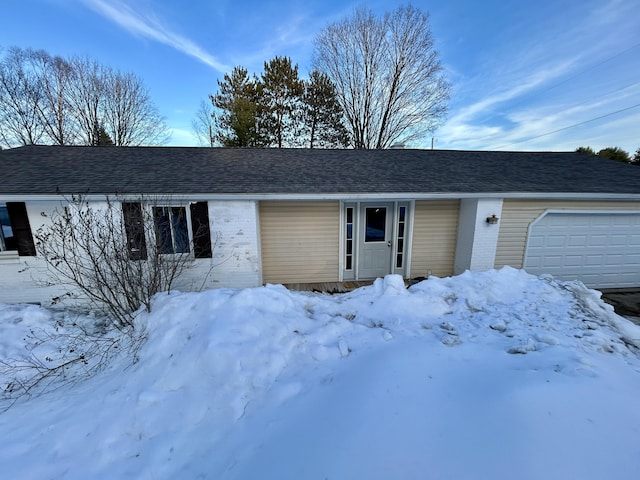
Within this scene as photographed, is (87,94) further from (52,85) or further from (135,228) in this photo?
(135,228)

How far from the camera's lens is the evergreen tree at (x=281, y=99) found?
14.7 m

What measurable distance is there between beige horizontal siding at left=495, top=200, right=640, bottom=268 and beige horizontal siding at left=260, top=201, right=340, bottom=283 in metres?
4.20

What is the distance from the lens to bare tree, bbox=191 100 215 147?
1609cm

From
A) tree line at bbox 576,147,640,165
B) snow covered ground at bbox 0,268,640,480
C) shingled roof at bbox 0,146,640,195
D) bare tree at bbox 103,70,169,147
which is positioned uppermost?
bare tree at bbox 103,70,169,147

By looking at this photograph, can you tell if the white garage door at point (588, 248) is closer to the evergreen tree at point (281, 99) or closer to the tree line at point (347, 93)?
the tree line at point (347, 93)

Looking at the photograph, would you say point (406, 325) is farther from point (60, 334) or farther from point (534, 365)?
point (60, 334)

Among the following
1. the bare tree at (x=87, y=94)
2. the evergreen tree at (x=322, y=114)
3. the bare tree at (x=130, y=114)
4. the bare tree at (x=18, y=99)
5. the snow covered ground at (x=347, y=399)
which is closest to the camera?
the snow covered ground at (x=347, y=399)

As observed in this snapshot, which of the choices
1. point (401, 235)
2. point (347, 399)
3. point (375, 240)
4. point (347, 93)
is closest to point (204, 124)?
point (347, 93)

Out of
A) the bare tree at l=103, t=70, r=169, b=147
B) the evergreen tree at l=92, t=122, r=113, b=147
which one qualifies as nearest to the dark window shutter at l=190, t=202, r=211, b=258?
the bare tree at l=103, t=70, r=169, b=147

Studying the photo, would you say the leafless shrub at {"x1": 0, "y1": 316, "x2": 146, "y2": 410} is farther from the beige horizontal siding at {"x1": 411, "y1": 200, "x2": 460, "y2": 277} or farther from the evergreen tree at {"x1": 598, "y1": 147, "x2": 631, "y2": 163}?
the evergreen tree at {"x1": 598, "y1": 147, "x2": 631, "y2": 163}

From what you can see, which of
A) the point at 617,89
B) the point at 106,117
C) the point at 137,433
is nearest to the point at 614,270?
the point at 617,89

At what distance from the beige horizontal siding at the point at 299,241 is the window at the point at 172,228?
5.81 feet

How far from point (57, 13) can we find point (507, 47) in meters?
16.4

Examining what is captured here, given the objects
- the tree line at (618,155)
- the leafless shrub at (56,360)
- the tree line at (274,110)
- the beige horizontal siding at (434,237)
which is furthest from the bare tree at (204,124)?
the tree line at (618,155)
